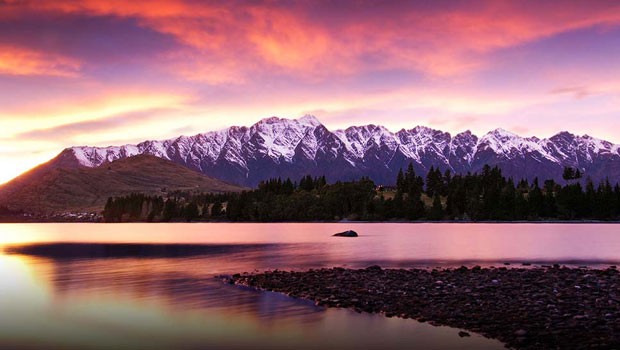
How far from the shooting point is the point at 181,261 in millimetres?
80250

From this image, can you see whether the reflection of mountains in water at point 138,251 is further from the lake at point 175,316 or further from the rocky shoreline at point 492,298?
the rocky shoreline at point 492,298

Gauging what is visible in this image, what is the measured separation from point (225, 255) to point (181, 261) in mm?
11738

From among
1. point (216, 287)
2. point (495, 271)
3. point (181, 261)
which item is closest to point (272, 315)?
point (216, 287)

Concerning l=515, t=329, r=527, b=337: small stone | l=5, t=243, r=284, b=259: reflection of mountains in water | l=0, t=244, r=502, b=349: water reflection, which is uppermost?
l=515, t=329, r=527, b=337: small stone

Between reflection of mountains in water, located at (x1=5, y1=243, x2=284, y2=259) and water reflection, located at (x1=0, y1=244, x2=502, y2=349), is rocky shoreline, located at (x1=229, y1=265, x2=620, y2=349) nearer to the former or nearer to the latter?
water reflection, located at (x1=0, y1=244, x2=502, y2=349)

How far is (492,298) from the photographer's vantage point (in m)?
37.8

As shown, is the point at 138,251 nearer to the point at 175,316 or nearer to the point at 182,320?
the point at 175,316

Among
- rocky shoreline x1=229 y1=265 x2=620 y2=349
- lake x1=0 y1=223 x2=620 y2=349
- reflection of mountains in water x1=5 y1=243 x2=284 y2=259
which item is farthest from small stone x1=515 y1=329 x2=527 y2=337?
reflection of mountains in water x1=5 y1=243 x2=284 y2=259

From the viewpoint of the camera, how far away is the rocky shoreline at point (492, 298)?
27797mm

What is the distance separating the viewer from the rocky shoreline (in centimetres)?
2780

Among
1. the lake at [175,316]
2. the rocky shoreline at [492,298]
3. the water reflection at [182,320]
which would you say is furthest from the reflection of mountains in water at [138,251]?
the rocky shoreline at [492,298]

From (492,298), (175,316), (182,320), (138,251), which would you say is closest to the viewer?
(182,320)

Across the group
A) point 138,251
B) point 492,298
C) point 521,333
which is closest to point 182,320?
point 521,333

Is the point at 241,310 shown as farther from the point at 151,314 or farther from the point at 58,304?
the point at 58,304
